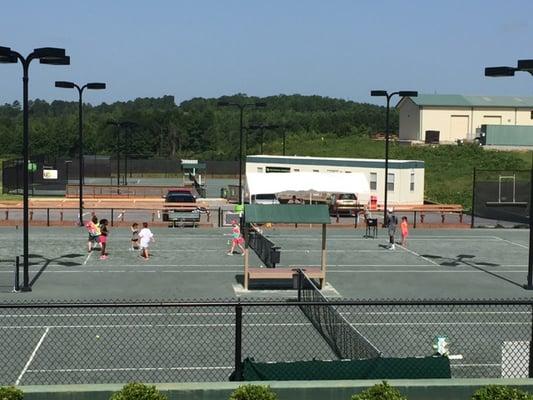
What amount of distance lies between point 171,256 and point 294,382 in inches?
876

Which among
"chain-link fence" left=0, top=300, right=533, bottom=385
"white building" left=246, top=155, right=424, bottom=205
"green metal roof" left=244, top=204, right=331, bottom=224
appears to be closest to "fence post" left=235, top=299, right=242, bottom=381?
"chain-link fence" left=0, top=300, right=533, bottom=385

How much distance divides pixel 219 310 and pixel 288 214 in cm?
441

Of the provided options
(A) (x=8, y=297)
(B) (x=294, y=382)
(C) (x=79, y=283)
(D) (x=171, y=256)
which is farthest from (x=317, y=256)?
(B) (x=294, y=382)

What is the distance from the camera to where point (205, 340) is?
54.9 feet

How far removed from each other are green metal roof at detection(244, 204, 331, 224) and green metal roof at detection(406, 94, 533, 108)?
220ft

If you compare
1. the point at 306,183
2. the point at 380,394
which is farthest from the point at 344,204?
the point at 380,394

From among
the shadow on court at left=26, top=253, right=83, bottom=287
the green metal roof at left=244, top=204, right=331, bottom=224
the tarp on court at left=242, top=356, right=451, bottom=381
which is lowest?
the shadow on court at left=26, top=253, right=83, bottom=287

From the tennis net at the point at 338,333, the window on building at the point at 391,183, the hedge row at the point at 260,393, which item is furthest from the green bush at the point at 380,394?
the window on building at the point at 391,183

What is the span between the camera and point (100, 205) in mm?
51438

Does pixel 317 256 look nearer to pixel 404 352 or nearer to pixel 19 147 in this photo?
pixel 404 352

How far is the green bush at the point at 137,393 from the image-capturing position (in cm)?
734

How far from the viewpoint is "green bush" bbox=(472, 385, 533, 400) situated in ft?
24.8

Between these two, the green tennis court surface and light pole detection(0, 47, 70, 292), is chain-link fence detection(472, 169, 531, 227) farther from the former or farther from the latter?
light pole detection(0, 47, 70, 292)

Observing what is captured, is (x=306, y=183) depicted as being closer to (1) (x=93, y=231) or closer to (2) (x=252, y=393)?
(1) (x=93, y=231)
